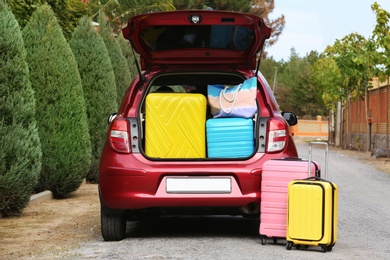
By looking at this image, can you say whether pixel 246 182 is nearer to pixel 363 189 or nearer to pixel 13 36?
pixel 13 36

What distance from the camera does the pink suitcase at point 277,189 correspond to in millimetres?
8492

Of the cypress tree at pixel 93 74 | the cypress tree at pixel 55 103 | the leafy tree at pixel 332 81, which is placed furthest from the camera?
the leafy tree at pixel 332 81

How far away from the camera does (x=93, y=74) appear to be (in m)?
17.5

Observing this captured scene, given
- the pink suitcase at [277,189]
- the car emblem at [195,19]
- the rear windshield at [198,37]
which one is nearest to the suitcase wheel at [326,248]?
the pink suitcase at [277,189]

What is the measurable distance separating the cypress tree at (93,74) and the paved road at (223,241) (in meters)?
5.97

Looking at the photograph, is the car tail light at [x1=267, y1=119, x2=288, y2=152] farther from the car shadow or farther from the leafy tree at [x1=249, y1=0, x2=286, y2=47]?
the leafy tree at [x1=249, y1=0, x2=286, y2=47]

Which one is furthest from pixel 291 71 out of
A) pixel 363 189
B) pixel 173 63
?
pixel 173 63

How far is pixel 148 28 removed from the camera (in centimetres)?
921

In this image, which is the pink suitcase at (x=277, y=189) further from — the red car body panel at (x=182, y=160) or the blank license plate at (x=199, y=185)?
the blank license plate at (x=199, y=185)

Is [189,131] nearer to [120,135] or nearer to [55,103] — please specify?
[120,135]

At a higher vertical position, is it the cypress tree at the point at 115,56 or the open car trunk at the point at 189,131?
the cypress tree at the point at 115,56

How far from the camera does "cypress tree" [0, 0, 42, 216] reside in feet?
37.1

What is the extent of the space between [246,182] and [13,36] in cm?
419

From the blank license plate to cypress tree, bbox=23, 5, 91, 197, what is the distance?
600 cm
